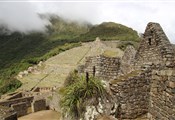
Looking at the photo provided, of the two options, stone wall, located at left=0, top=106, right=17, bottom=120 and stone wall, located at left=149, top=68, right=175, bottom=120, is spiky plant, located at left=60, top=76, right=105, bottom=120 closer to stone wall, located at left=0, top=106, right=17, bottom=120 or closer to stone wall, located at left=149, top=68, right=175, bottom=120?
stone wall, located at left=149, top=68, right=175, bottom=120

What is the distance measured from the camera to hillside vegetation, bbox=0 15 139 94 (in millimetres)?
83750

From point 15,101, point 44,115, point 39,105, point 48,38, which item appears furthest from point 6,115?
point 48,38

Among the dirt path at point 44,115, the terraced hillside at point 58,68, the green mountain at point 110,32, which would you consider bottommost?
the dirt path at point 44,115

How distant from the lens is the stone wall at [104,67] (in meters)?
11.3

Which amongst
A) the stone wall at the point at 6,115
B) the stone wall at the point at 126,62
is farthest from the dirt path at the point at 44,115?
the stone wall at the point at 126,62

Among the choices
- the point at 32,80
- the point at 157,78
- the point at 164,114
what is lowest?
the point at 32,80

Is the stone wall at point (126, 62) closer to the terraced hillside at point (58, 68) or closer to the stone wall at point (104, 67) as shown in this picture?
the stone wall at point (104, 67)

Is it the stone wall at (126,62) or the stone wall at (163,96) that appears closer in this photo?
the stone wall at (163,96)

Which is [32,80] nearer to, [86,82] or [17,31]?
[86,82]

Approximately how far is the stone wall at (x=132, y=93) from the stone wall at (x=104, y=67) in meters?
2.20

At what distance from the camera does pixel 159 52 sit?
9312 mm

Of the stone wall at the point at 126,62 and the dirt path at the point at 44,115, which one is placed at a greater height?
the stone wall at the point at 126,62

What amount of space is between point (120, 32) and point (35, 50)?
24.3 m

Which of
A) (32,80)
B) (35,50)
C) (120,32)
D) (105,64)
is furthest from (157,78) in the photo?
(35,50)
